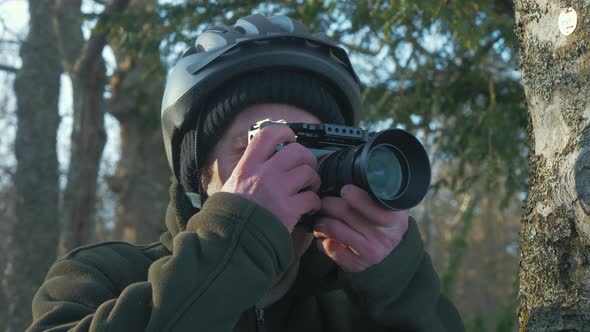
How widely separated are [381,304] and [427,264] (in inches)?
8.5

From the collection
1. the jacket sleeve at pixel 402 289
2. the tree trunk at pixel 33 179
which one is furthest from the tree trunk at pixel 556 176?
the tree trunk at pixel 33 179

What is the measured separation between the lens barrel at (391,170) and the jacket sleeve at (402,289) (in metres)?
0.16

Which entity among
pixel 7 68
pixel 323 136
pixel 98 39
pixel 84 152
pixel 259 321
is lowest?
pixel 259 321

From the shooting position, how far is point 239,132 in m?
2.28

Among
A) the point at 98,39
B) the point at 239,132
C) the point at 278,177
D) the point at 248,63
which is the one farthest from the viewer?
the point at 98,39

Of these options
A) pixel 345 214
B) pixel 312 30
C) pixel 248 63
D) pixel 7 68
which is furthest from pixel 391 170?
pixel 7 68

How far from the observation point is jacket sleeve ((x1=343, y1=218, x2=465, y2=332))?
191cm

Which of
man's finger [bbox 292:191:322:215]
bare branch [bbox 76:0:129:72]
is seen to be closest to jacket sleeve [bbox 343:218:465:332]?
man's finger [bbox 292:191:322:215]

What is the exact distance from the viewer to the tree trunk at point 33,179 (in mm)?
5492

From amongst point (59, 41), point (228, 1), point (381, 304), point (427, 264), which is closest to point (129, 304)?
point (381, 304)

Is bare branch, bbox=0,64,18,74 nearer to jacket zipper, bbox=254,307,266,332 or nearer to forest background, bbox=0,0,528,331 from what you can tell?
forest background, bbox=0,0,528,331

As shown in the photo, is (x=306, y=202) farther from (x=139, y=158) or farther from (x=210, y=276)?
(x=139, y=158)

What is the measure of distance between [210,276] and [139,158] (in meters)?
7.05

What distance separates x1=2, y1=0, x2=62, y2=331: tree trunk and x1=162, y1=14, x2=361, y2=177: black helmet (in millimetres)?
3451
